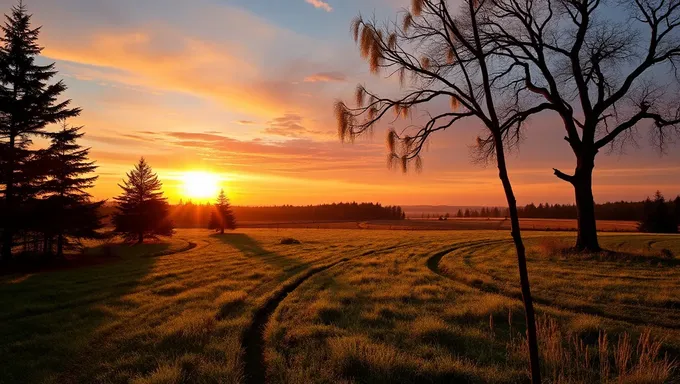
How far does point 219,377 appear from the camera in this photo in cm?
648

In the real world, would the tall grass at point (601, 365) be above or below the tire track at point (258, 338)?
above

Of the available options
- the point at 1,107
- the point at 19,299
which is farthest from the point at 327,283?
the point at 1,107

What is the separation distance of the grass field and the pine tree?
28331 mm

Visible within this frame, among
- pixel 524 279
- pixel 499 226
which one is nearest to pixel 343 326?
pixel 524 279

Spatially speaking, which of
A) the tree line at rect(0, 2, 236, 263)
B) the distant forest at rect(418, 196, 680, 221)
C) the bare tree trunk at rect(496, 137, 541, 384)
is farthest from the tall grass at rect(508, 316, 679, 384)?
the distant forest at rect(418, 196, 680, 221)

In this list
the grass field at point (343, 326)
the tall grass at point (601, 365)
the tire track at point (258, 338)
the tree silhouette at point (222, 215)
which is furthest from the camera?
the tree silhouette at point (222, 215)

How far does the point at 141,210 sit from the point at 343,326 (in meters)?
45.5

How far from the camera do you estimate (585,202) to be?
22.2 metres

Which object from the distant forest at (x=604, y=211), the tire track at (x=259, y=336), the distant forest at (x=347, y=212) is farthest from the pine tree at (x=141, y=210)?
the distant forest at (x=604, y=211)

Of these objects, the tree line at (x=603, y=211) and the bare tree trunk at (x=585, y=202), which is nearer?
the bare tree trunk at (x=585, y=202)

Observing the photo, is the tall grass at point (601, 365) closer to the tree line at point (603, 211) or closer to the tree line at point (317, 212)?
the tree line at point (603, 211)

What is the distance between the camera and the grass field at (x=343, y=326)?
676cm

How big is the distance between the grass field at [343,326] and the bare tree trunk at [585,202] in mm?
2708

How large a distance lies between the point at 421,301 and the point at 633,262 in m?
15.1
